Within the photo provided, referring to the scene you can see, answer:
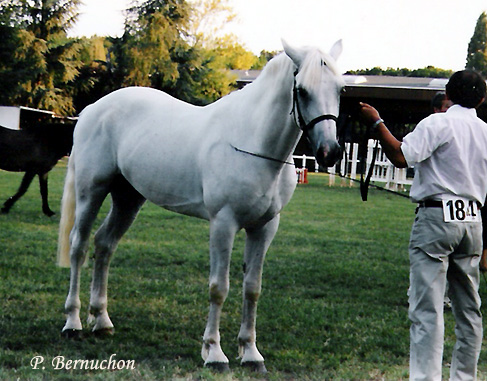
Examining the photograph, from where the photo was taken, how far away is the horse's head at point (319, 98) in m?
3.30

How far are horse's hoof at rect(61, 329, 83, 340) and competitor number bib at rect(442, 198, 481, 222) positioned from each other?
8.82 ft

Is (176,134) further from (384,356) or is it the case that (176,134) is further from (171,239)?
(171,239)

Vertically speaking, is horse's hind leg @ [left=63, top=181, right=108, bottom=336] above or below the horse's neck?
below

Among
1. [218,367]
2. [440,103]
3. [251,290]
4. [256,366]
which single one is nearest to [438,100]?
[440,103]

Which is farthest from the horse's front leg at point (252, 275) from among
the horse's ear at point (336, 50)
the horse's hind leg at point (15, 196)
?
the horse's hind leg at point (15, 196)

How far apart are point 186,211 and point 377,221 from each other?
8.19 meters

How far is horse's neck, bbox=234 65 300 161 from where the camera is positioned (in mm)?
3709

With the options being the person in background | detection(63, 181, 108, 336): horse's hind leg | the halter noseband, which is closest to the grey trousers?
the halter noseband

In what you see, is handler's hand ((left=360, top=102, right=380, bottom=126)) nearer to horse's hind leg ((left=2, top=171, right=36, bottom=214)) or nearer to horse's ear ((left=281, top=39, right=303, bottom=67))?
horse's ear ((left=281, top=39, right=303, bottom=67))

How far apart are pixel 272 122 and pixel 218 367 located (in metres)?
1.53

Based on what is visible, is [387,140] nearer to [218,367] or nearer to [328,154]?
[328,154]

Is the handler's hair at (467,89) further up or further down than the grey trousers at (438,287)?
further up

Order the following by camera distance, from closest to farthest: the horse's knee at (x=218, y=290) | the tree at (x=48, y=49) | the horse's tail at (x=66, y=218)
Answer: the horse's knee at (x=218, y=290) → the horse's tail at (x=66, y=218) → the tree at (x=48, y=49)

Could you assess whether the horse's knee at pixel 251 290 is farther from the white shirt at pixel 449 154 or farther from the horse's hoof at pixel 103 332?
the white shirt at pixel 449 154
